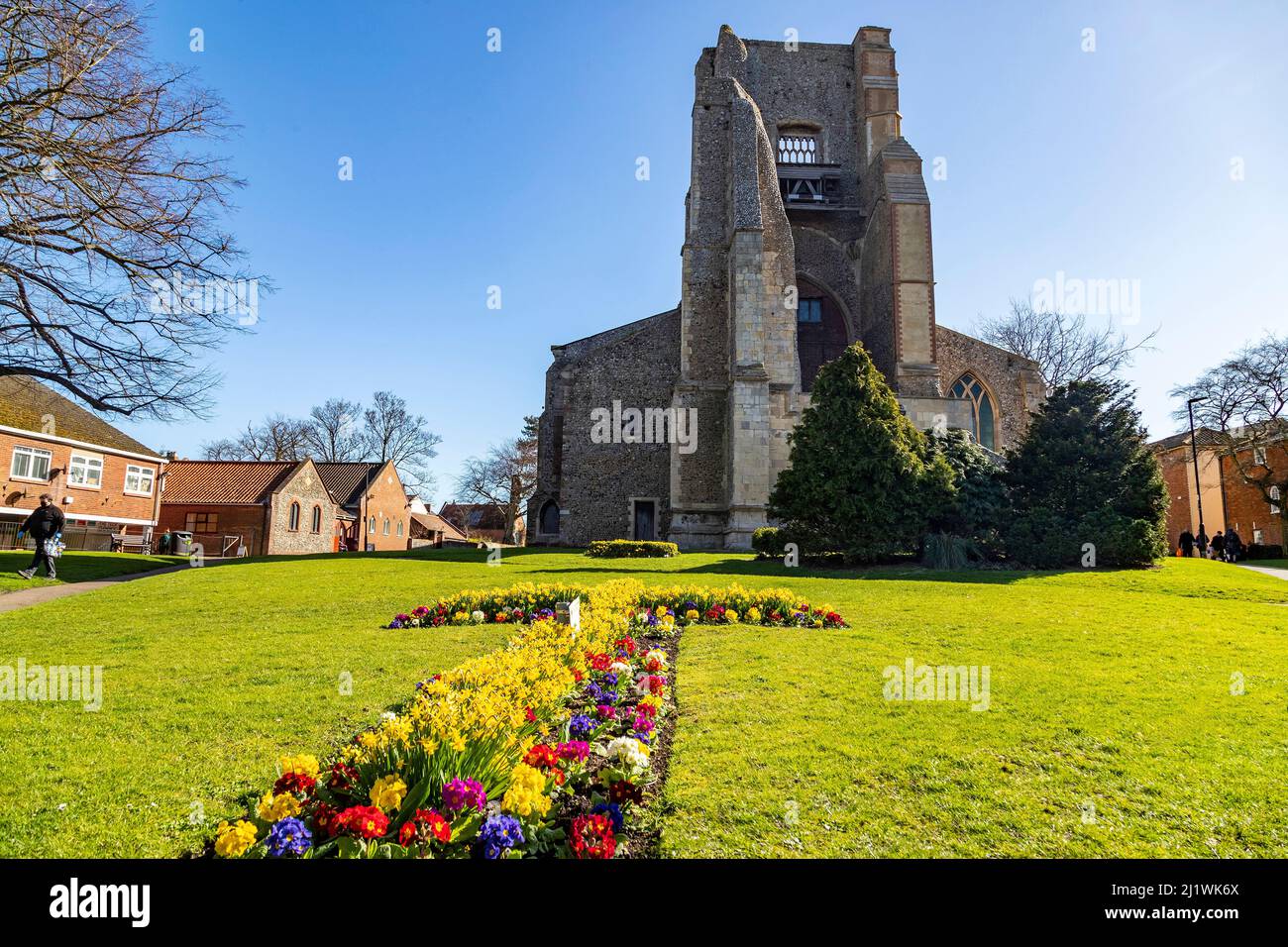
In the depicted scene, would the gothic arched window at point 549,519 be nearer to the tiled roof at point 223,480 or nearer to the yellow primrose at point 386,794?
the tiled roof at point 223,480

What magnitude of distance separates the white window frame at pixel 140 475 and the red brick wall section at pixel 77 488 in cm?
6

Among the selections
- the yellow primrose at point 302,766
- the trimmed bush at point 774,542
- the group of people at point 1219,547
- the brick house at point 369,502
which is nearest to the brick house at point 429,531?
the brick house at point 369,502

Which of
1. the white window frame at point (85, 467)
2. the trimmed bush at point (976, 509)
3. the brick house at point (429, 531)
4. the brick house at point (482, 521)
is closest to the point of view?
the trimmed bush at point (976, 509)

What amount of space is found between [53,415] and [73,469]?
2.42m

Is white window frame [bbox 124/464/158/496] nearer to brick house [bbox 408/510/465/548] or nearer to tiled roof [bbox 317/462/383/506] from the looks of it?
tiled roof [bbox 317/462/383/506]

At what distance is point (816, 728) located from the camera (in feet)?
15.6

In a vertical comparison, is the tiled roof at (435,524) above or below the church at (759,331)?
below

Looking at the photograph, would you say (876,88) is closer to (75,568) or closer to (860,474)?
(860,474)

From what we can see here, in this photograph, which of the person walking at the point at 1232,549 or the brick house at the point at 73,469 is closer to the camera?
the person walking at the point at 1232,549

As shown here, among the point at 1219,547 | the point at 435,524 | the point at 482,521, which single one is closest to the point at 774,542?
the point at 1219,547

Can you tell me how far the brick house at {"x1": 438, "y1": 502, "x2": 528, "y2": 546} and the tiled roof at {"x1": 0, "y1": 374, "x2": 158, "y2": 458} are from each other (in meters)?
25.9

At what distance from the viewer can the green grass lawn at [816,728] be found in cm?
332
